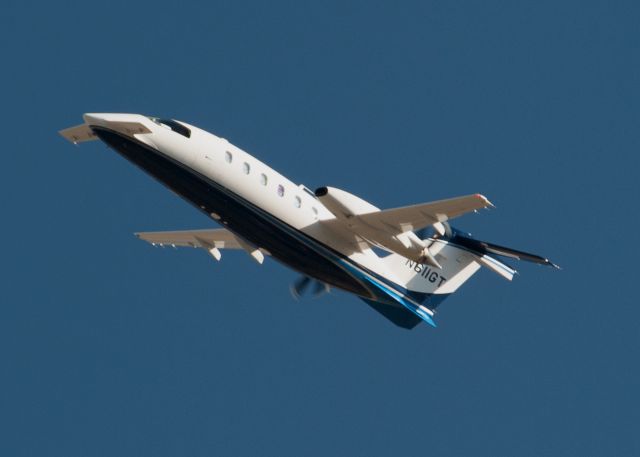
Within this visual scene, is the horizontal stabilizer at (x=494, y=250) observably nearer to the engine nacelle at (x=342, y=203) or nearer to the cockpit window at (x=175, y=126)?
the engine nacelle at (x=342, y=203)

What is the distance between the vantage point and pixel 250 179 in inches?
1235

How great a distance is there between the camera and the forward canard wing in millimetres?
36719

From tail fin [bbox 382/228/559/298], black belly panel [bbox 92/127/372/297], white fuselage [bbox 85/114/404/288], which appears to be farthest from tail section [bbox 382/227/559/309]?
white fuselage [bbox 85/114/404/288]

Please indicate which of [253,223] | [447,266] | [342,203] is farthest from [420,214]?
[447,266]

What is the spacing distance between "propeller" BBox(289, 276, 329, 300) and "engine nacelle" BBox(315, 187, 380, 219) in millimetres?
3268

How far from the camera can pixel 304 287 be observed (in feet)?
113

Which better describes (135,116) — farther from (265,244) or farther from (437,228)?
(437,228)

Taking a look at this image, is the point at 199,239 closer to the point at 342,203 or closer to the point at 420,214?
the point at 342,203

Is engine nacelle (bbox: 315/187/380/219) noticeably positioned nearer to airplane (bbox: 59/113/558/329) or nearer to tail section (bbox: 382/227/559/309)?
airplane (bbox: 59/113/558/329)

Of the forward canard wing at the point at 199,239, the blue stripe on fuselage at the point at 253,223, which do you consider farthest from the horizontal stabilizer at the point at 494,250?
the forward canard wing at the point at 199,239

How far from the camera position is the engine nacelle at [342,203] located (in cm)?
3094

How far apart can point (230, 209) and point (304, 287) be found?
4.40 meters

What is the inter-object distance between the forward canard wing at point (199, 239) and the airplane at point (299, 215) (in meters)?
1.87

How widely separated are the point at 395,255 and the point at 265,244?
16.2 ft
